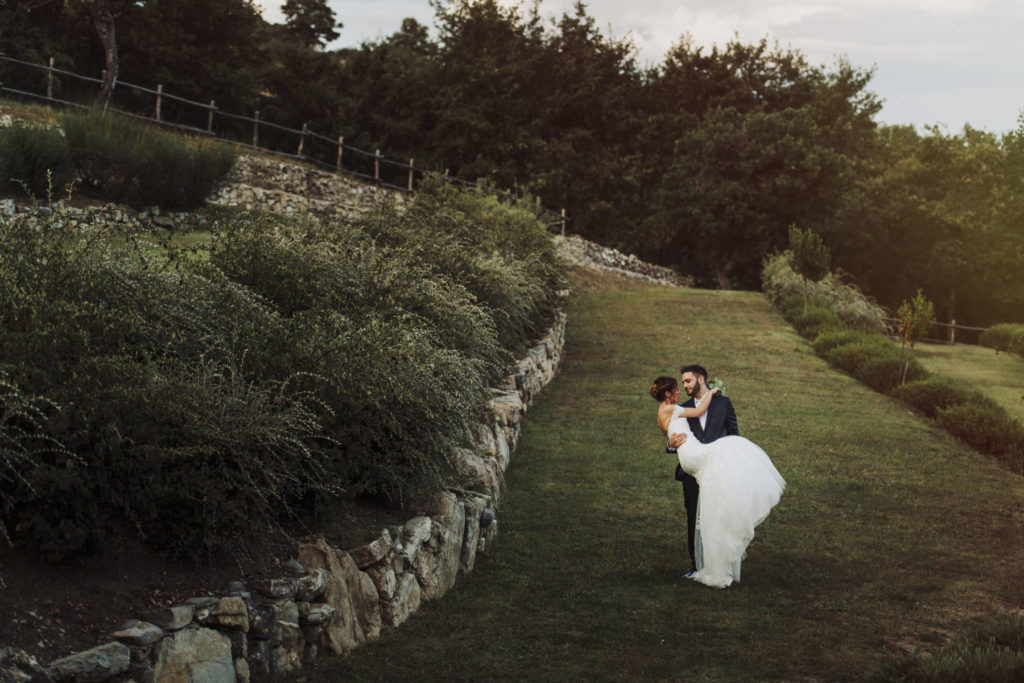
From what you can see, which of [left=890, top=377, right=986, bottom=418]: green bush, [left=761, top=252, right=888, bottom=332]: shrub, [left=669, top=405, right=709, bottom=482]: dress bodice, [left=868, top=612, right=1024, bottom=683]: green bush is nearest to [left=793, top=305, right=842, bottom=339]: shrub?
[left=761, top=252, right=888, bottom=332]: shrub

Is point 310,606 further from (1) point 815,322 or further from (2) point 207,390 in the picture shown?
(1) point 815,322

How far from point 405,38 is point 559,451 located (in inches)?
1716

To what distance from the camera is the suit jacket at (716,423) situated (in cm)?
718

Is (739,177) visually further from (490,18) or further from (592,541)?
(592,541)

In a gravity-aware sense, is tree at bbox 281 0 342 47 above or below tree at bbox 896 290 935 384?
above

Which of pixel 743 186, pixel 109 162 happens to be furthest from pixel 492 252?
pixel 743 186

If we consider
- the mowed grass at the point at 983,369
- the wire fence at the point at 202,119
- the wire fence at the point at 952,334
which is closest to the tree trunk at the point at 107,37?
the wire fence at the point at 202,119

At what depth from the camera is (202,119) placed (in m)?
31.2

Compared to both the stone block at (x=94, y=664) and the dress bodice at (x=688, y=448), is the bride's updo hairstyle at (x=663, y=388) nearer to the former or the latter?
the dress bodice at (x=688, y=448)

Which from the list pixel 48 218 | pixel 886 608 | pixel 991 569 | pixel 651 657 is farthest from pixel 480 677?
pixel 991 569

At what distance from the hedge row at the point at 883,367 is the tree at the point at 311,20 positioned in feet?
97.2

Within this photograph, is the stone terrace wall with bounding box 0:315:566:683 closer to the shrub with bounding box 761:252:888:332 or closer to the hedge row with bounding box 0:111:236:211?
the hedge row with bounding box 0:111:236:211

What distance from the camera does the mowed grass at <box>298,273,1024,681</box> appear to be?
550 cm

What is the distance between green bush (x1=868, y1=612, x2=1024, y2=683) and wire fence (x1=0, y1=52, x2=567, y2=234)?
57.5 ft
